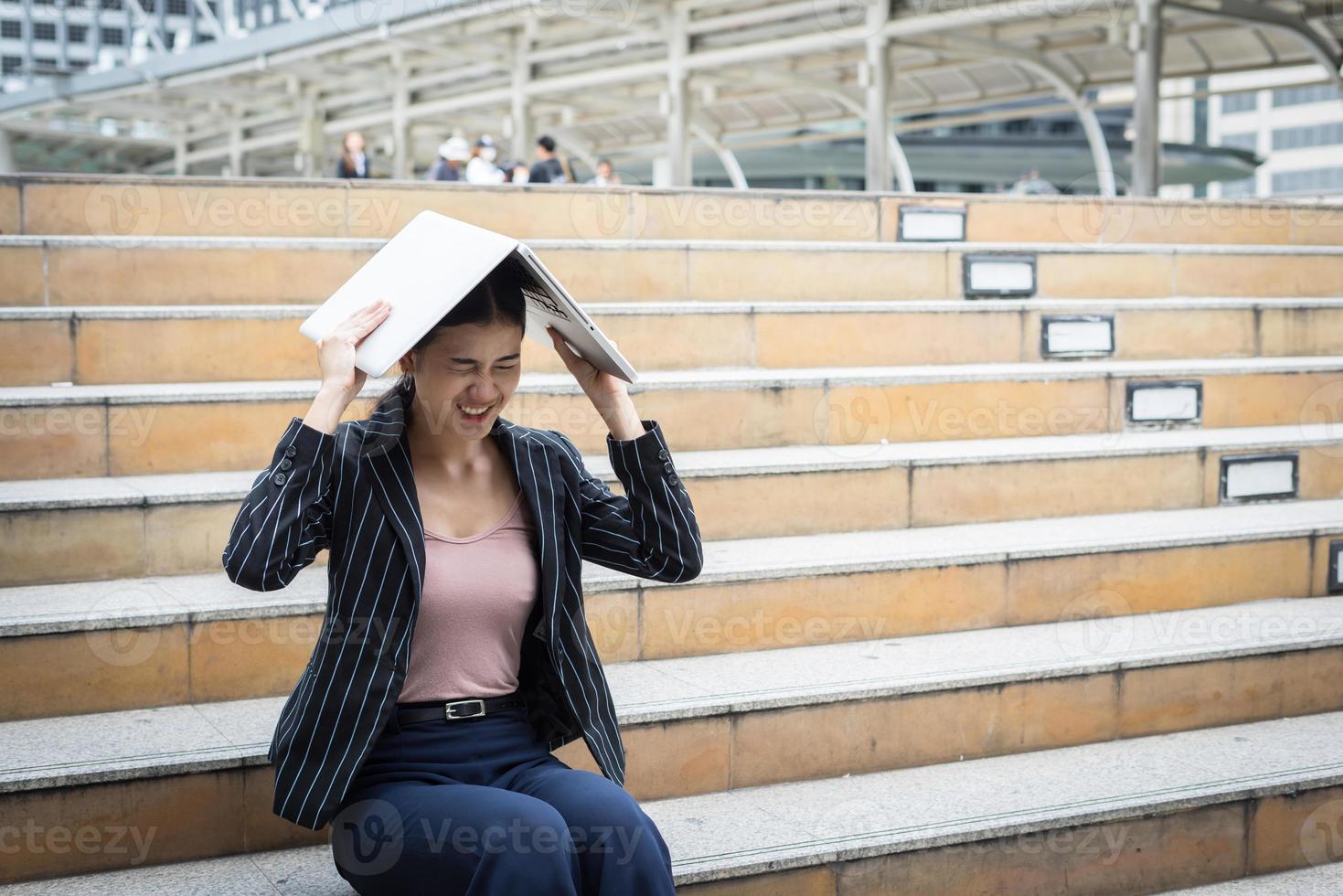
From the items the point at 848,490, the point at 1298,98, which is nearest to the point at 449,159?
the point at 848,490

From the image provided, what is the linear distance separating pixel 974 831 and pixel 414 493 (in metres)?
1.56

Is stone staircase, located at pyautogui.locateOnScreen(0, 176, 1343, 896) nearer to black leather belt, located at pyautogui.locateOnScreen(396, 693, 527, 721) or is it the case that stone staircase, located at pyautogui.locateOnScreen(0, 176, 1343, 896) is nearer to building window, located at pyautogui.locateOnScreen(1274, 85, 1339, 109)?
black leather belt, located at pyautogui.locateOnScreen(396, 693, 527, 721)

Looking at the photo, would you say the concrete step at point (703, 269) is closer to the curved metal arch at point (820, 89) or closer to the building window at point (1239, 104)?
the curved metal arch at point (820, 89)

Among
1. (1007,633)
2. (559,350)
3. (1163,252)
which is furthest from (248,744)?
(1163,252)

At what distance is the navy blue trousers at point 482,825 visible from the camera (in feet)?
6.59

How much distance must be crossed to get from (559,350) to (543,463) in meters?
0.24

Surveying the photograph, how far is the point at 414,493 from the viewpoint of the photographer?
2.28m

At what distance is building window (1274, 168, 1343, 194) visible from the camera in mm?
87875

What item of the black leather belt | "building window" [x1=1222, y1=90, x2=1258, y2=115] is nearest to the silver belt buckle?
the black leather belt

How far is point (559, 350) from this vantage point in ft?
8.21

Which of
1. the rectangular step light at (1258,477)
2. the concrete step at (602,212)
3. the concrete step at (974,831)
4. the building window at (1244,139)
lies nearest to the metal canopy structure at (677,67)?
the concrete step at (602,212)

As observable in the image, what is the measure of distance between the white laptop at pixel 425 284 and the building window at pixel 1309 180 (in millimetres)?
96519

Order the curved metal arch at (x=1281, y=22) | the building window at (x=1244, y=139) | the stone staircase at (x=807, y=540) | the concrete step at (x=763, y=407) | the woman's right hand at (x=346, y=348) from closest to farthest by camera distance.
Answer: the woman's right hand at (x=346, y=348) → the stone staircase at (x=807, y=540) → the concrete step at (x=763, y=407) → the curved metal arch at (x=1281, y=22) → the building window at (x=1244, y=139)

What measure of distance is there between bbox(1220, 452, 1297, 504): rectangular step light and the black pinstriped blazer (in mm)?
3130
